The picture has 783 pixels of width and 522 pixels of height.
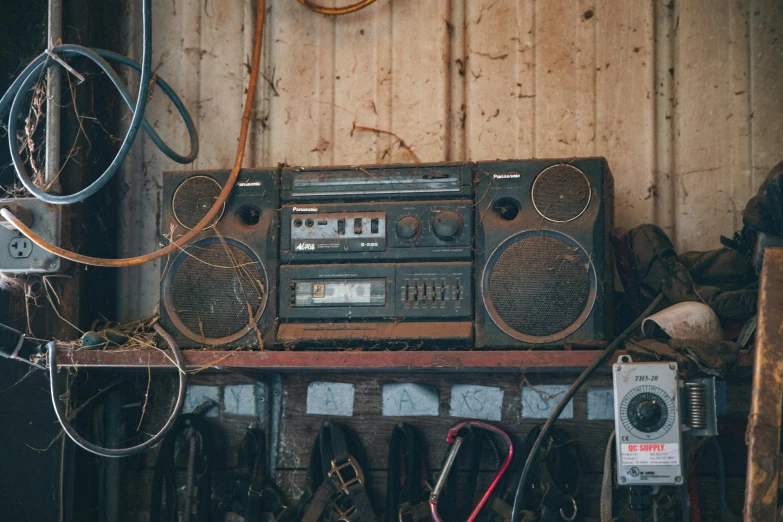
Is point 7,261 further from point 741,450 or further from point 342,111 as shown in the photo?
point 741,450

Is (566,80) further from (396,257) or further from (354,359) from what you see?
(354,359)

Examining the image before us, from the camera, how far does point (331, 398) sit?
2.04 meters

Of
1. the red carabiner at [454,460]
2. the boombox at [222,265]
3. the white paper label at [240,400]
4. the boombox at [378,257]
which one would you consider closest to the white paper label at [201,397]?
the white paper label at [240,400]

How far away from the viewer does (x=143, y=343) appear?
5.85 feet

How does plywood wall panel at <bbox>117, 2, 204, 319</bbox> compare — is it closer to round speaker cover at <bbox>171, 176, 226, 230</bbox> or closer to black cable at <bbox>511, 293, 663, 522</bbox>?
round speaker cover at <bbox>171, 176, 226, 230</bbox>

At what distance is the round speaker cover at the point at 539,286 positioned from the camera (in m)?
1.62

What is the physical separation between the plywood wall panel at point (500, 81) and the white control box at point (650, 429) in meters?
0.67

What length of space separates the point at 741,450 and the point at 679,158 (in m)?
0.66

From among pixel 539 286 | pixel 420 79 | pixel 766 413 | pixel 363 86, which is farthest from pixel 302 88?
pixel 766 413

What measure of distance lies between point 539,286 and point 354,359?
38 centimetres

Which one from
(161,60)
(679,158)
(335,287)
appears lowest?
(335,287)

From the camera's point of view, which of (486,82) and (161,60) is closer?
(486,82)

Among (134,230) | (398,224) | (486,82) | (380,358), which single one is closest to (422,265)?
(398,224)

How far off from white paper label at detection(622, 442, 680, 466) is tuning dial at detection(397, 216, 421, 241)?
22.4 inches
